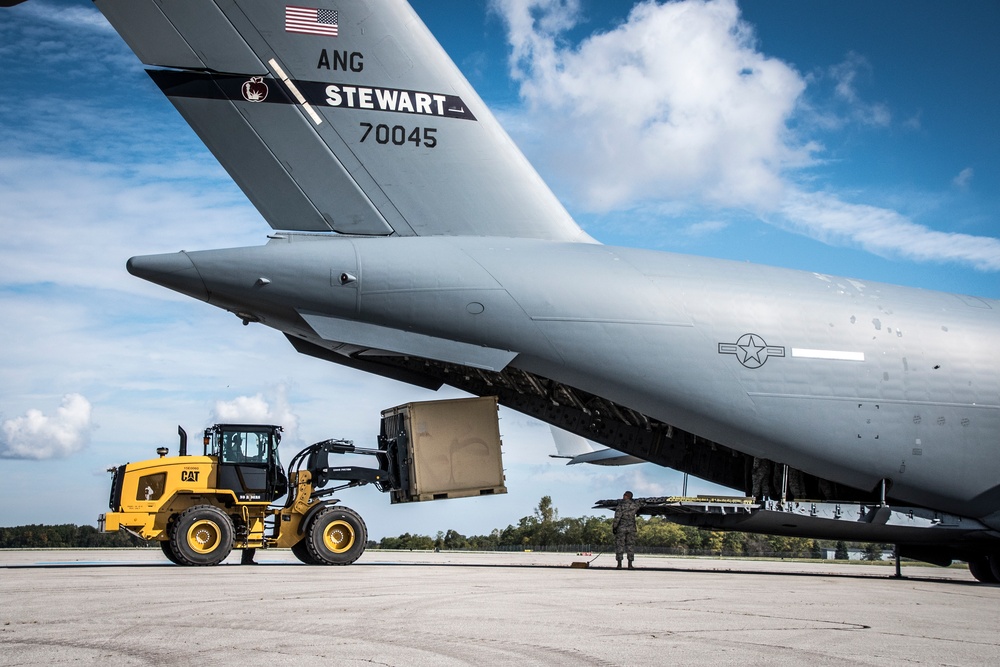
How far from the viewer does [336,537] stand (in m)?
13.1

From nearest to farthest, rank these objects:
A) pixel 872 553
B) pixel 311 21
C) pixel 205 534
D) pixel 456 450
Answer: pixel 311 21, pixel 456 450, pixel 205 534, pixel 872 553

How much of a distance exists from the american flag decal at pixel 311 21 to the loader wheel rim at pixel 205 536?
665 centimetres

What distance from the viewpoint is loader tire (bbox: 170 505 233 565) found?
12.4m

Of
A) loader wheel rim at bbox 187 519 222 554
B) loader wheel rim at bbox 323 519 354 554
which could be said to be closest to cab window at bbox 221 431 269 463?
loader wheel rim at bbox 187 519 222 554

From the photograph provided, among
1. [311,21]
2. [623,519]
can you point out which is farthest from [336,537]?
[311,21]

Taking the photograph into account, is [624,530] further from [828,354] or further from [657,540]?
[657,540]

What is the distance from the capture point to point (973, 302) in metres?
12.8

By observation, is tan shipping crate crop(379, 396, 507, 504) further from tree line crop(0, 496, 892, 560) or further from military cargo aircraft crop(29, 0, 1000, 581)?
tree line crop(0, 496, 892, 560)

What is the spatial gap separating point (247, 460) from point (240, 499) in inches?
22.5

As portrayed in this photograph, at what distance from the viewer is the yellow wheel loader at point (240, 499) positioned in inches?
501

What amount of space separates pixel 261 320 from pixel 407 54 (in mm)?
3601

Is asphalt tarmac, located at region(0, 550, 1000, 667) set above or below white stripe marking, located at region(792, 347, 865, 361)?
below

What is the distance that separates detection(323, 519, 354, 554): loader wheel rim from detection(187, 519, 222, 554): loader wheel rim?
1480 mm

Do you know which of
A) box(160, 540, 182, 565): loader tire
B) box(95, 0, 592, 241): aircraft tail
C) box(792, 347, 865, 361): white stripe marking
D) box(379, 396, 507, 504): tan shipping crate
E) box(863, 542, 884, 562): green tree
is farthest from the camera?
box(863, 542, 884, 562): green tree
